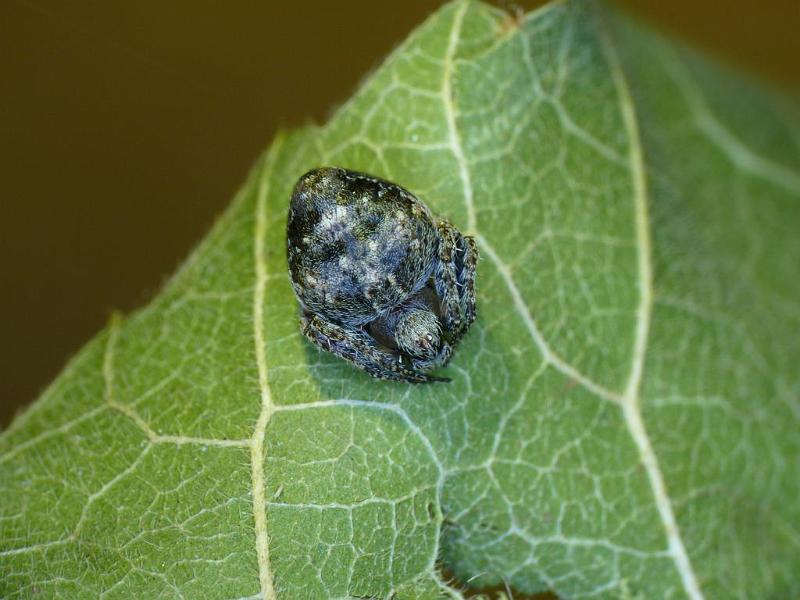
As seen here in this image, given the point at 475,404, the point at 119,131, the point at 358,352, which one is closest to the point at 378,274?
the point at 358,352

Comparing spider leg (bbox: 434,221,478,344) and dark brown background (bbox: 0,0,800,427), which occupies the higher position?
spider leg (bbox: 434,221,478,344)

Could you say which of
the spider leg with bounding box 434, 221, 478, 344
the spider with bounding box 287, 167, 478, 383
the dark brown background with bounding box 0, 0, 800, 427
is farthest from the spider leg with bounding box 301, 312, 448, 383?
the dark brown background with bounding box 0, 0, 800, 427

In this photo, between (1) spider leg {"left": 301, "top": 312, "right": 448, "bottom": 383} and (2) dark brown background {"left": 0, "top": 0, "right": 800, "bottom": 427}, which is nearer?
(1) spider leg {"left": 301, "top": 312, "right": 448, "bottom": 383}

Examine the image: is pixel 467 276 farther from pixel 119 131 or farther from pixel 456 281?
pixel 119 131

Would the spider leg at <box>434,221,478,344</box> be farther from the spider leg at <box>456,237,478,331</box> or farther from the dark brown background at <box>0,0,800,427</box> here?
the dark brown background at <box>0,0,800,427</box>

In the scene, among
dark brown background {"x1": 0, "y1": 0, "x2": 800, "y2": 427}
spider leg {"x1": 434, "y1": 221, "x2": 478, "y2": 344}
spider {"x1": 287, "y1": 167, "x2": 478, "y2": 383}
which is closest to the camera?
spider {"x1": 287, "y1": 167, "x2": 478, "y2": 383}

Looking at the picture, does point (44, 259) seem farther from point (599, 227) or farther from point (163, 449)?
point (599, 227)

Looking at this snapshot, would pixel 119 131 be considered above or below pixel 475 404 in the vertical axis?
below

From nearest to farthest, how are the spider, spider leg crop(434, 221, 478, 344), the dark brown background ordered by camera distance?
1. the spider
2. spider leg crop(434, 221, 478, 344)
3. the dark brown background

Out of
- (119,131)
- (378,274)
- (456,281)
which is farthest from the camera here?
(119,131)
